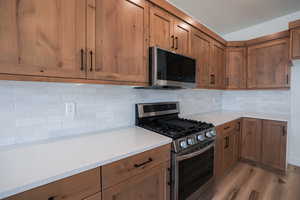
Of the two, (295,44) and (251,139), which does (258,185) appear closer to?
(251,139)

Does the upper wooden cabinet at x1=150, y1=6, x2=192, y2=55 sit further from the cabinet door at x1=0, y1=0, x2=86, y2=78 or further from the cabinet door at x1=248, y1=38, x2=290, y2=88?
the cabinet door at x1=248, y1=38, x2=290, y2=88

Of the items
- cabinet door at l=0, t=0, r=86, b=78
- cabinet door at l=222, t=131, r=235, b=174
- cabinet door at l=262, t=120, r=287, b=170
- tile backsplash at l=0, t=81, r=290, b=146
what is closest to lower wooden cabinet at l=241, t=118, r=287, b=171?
cabinet door at l=262, t=120, r=287, b=170

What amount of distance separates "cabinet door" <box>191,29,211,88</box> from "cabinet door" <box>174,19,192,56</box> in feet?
0.43

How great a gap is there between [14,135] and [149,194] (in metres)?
1.13

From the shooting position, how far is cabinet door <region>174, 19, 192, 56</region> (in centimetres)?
171

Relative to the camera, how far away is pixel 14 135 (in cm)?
104

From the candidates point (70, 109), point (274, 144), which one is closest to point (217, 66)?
point (274, 144)

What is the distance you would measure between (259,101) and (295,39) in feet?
3.93

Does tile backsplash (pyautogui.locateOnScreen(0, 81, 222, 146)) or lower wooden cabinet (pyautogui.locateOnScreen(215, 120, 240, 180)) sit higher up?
tile backsplash (pyautogui.locateOnScreen(0, 81, 222, 146))

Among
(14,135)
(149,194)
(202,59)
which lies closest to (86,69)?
(14,135)

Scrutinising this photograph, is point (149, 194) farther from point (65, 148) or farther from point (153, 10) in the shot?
point (153, 10)

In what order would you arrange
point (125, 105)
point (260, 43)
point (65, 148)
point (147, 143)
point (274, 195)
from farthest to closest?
1. point (260, 43)
2. point (274, 195)
3. point (125, 105)
4. point (147, 143)
5. point (65, 148)

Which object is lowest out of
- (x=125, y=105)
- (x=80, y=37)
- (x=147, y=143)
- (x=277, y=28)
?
(x=147, y=143)

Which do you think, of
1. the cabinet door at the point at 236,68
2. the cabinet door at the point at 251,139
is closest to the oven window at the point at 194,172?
the cabinet door at the point at 251,139
